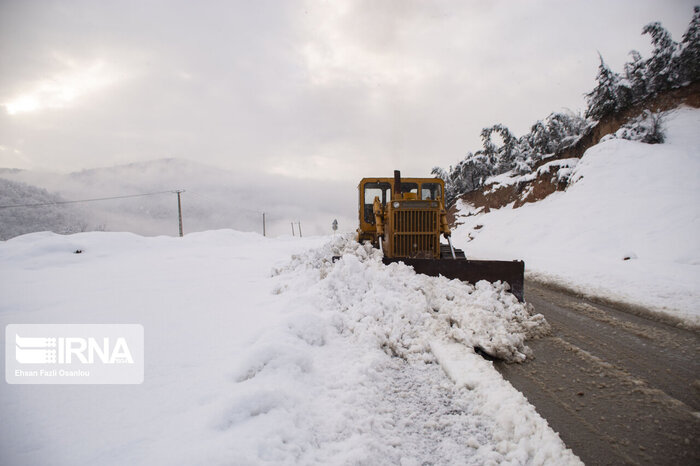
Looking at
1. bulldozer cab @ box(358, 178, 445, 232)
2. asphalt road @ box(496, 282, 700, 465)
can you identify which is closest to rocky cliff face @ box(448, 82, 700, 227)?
bulldozer cab @ box(358, 178, 445, 232)

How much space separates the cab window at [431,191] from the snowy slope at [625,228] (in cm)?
352

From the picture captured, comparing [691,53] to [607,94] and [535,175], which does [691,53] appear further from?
[535,175]

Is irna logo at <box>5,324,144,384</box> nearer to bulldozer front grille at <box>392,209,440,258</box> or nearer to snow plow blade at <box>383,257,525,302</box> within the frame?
snow plow blade at <box>383,257,525,302</box>

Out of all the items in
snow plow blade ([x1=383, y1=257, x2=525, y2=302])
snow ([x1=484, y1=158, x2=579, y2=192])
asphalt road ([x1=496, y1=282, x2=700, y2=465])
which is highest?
snow ([x1=484, y1=158, x2=579, y2=192])

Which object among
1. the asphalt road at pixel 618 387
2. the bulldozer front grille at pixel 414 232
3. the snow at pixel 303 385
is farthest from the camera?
the bulldozer front grille at pixel 414 232

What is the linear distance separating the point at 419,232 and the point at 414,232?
113 millimetres

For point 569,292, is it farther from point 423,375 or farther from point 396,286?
point 423,375

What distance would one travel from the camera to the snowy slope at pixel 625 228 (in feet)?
20.9

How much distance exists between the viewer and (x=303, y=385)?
8.33 feet

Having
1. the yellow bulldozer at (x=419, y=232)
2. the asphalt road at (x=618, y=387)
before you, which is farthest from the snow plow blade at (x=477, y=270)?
the asphalt road at (x=618, y=387)

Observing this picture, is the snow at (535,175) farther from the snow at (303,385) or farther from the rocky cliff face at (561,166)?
the snow at (303,385)

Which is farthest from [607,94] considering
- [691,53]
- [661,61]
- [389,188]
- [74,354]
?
[74,354]

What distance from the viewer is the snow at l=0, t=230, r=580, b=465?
6.02 ft

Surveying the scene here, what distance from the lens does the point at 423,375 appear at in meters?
3.05
